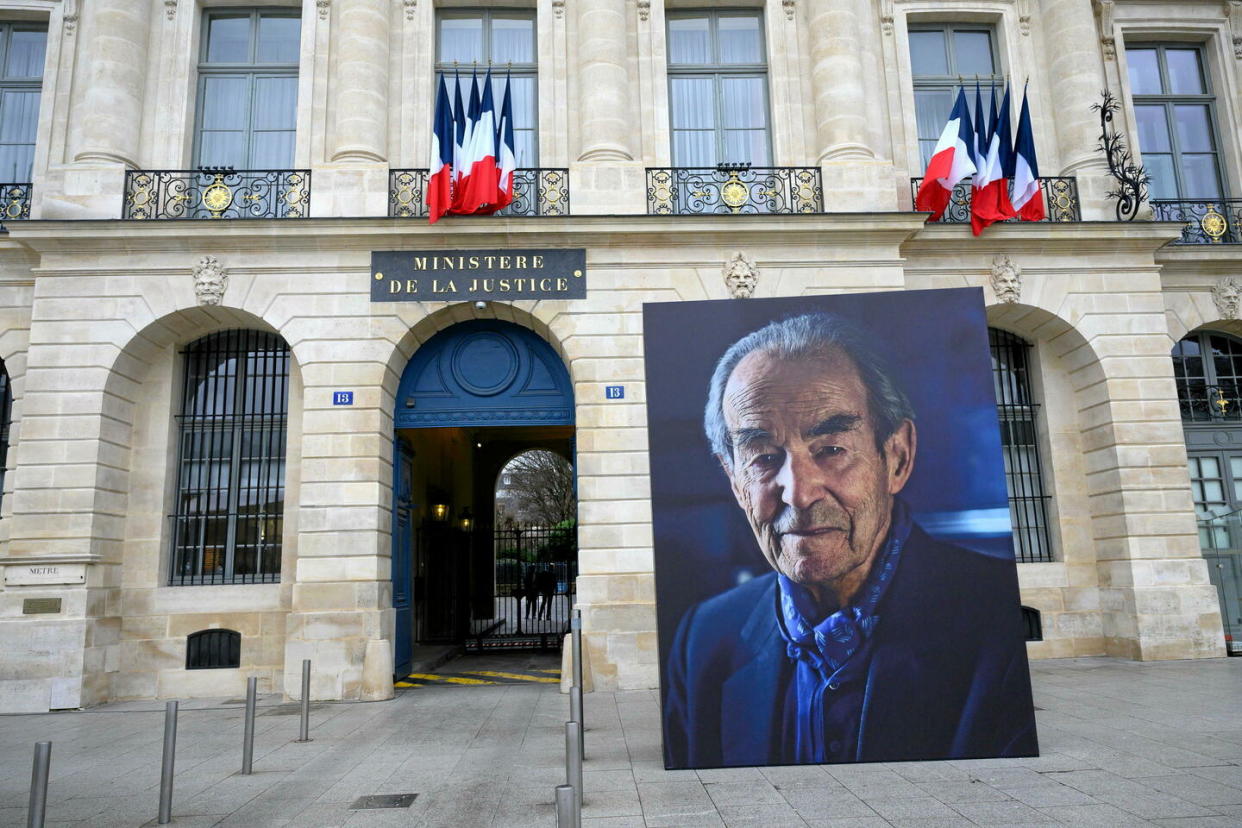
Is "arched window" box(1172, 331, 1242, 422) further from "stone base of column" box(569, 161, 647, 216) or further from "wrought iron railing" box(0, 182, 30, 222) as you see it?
"wrought iron railing" box(0, 182, 30, 222)

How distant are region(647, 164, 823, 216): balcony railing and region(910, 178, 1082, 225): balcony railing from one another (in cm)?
202

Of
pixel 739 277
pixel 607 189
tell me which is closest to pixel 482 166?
pixel 607 189

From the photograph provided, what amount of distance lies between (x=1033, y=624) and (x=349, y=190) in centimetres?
1239

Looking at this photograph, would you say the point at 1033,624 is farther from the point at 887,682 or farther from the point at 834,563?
the point at 834,563

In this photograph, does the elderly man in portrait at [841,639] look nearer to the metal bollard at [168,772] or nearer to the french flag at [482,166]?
the metal bollard at [168,772]

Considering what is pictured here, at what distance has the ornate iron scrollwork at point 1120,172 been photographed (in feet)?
44.6

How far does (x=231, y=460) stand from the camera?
13055mm

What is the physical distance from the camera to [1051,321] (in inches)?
539

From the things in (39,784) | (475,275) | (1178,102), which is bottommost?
(39,784)

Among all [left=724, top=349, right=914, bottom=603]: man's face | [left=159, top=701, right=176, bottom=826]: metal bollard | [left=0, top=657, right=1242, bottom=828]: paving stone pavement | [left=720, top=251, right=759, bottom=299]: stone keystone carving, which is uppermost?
[left=720, top=251, right=759, bottom=299]: stone keystone carving

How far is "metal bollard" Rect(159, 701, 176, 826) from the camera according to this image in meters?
5.98

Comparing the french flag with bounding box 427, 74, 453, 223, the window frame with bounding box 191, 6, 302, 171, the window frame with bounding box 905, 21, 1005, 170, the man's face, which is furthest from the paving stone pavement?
the window frame with bounding box 905, 21, 1005, 170

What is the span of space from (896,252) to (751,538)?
24.0ft

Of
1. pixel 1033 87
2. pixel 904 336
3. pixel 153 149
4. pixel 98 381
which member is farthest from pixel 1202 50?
pixel 98 381
